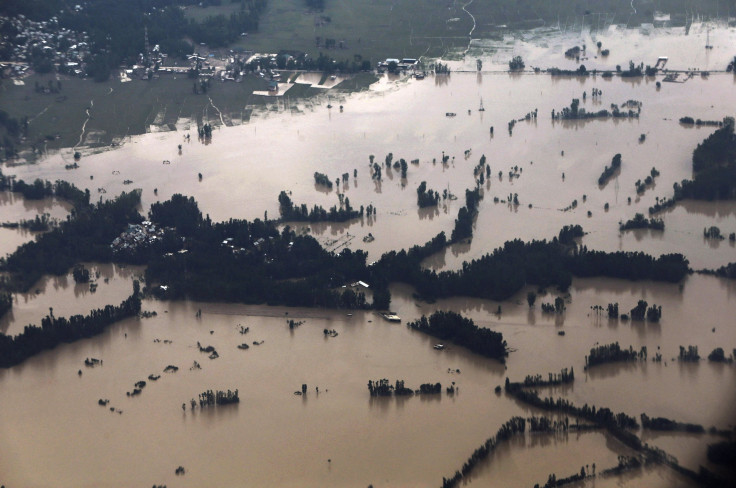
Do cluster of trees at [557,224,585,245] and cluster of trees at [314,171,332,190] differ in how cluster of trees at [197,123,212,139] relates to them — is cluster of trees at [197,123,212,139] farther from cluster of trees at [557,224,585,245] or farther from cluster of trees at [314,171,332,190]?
cluster of trees at [557,224,585,245]

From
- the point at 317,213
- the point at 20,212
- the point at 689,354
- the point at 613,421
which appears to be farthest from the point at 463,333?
the point at 20,212

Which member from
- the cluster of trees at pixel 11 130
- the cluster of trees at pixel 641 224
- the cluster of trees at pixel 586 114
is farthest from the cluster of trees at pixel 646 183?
the cluster of trees at pixel 11 130

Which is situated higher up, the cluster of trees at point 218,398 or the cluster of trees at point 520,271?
the cluster of trees at point 520,271

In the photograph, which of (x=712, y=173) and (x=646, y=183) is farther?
(x=646, y=183)

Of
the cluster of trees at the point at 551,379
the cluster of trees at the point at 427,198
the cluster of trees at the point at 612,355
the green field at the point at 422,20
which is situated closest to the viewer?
the cluster of trees at the point at 551,379

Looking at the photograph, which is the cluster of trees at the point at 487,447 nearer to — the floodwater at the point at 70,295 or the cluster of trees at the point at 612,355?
the cluster of trees at the point at 612,355

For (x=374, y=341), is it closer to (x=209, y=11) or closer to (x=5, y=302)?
(x=5, y=302)
